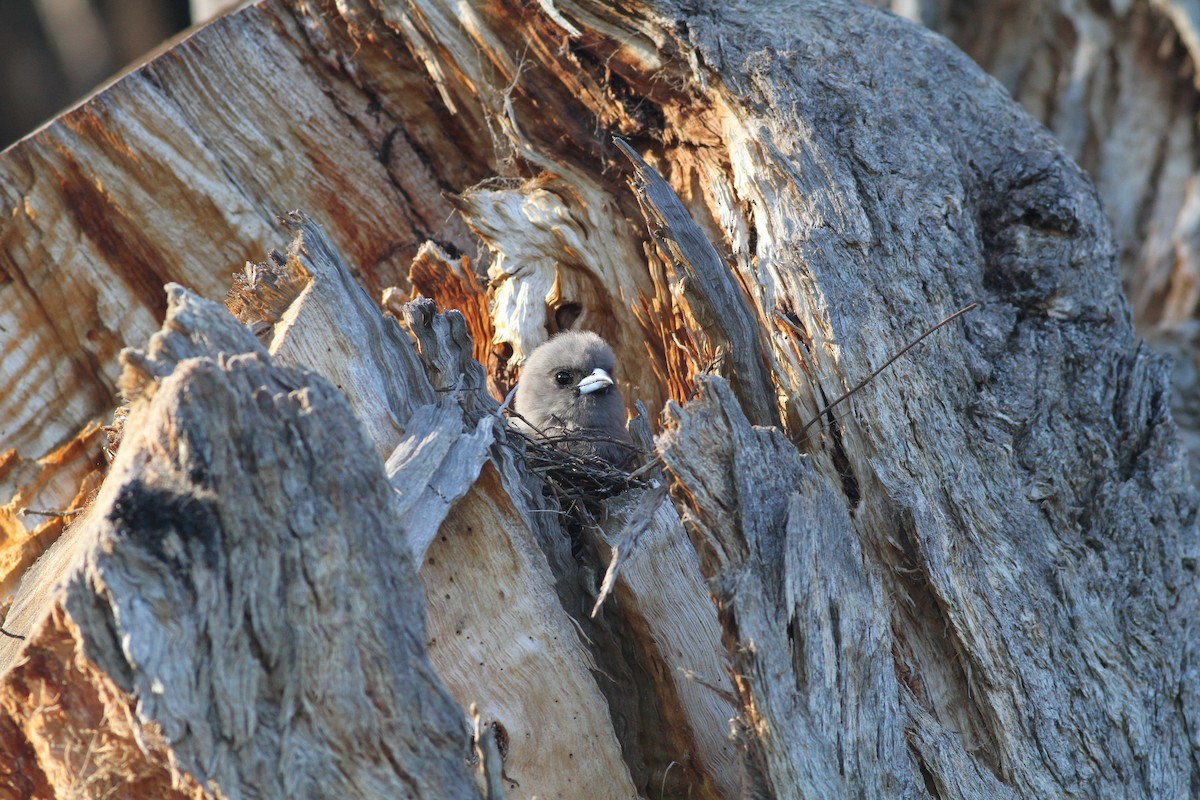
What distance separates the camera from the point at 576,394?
560 centimetres

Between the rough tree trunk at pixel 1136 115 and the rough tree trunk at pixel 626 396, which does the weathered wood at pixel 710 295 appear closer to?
the rough tree trunk at pixel 626 396

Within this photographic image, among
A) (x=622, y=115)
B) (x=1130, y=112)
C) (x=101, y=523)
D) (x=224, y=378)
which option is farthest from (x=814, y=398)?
(x=1130, y=112)

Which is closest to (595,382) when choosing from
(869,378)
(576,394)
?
(576,394)

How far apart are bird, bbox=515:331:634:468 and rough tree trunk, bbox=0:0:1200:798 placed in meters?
0.22

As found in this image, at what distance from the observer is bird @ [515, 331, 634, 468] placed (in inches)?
216

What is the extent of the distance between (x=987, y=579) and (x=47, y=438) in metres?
4.58

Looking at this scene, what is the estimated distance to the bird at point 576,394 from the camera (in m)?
5.48

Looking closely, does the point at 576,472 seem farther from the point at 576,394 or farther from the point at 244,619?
the point at 244,619

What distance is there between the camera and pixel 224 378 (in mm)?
2803

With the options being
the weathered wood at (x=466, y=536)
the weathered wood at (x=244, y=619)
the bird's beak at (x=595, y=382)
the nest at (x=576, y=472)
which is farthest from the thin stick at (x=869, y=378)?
the weathered wood at (x=244, y=619)

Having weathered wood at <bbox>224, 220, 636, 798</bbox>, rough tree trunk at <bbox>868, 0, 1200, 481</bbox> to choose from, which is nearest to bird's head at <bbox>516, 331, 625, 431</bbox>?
weathered wood at <bbox>224, 220, 636, 798</bbox>

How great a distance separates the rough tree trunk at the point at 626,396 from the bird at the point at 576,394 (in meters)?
0.22

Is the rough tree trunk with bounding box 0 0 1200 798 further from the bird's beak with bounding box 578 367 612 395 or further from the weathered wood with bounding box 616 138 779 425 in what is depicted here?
the bird's beak with bounding box 578 367 612 395

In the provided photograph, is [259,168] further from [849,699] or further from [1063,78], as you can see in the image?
[1063,78]
